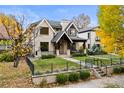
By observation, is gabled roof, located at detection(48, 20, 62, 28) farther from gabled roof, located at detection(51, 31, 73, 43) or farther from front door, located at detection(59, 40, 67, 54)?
front door, located at detection(59, 40, 67, 54)

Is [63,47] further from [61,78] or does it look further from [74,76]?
[61,78]

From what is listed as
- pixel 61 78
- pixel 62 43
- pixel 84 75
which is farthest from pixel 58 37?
pixel 61 78

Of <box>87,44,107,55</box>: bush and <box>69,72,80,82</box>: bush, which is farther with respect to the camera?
<box>87,44,107,55</box>: bush

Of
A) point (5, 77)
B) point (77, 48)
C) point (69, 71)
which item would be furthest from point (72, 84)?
point (77, 48)

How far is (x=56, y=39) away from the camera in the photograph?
1552cm

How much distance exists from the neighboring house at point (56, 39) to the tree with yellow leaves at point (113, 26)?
6.21m

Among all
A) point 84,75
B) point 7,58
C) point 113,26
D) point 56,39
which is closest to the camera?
point 113,26

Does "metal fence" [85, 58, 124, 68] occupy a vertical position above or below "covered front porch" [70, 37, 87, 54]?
below

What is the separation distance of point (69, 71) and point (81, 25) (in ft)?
33.2

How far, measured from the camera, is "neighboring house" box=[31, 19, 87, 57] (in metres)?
15.3

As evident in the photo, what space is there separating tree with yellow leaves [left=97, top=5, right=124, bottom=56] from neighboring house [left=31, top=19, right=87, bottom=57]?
6.21 m

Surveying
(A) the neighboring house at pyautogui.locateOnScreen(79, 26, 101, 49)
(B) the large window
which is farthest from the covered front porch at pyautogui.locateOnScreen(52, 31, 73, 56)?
(A) the neighboring house at pyautogui.locateOnScreen(79, 26, 101, 49)

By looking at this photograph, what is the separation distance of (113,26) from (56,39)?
7.20 m
